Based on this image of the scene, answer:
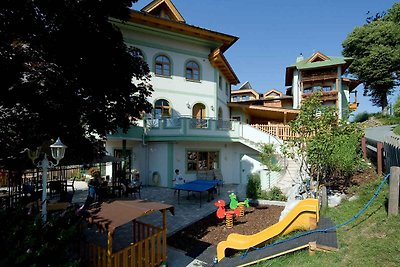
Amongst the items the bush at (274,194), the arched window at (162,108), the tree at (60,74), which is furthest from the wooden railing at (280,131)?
the tree at (60,74)

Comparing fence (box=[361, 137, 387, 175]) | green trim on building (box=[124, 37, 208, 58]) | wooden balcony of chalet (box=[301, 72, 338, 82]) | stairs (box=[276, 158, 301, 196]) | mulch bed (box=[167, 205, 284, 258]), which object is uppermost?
wooden balcony of chalet (box=[301, 72, 338, 82])

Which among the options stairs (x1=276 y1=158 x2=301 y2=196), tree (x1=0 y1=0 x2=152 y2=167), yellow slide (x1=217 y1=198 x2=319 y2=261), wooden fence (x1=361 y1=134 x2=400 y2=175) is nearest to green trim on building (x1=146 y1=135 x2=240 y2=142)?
stairs (x1=276 y1=158 x2=301 y2=196)

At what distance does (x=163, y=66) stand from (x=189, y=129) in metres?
5.76

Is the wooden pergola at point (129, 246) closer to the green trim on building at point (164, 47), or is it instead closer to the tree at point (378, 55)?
the green trim on building at point (164, 47)

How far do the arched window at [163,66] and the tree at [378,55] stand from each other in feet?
96.0

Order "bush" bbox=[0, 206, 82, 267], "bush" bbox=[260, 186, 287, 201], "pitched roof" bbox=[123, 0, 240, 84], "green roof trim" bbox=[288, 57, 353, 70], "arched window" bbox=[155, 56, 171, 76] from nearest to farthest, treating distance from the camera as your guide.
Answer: "bush" bbox=[0, 206, 82, 267], "bush" bbox=[260, 186, 287, 201], "pitched roof" bbox=[123, 0, 240, 84], "arched window" bbox=[155, 56, 171, 76], "green roof trim" bbox=[288, 57, 353, 70]

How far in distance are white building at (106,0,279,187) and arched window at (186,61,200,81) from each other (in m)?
0.08

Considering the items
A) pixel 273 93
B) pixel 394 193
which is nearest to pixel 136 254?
pixel 394 193

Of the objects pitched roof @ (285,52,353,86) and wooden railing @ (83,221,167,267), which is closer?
wooden railing @ (83,221,167,267)

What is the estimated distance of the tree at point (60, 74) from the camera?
277 inches

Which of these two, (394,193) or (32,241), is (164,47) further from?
(394,193)

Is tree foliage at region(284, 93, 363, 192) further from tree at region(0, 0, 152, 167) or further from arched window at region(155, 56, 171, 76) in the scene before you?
arched window at region(155, 56, 171, 76)

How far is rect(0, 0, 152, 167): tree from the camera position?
277 inches

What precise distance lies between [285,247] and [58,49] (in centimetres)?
801
